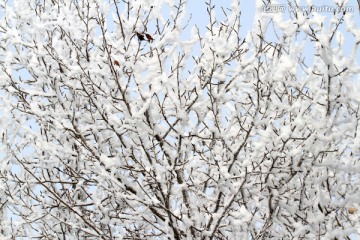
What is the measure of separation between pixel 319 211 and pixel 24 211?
13.8ft

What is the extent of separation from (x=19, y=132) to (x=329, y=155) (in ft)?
15.7

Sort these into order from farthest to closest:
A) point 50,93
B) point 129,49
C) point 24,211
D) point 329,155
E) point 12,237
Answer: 1. point 24,211
2. point 12,237
3. point 50,93
4. point 329,155
5. point 129,49

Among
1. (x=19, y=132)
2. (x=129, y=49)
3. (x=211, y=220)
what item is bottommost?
(x=211, y=220)

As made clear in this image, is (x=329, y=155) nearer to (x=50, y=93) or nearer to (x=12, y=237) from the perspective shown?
(x=50, y=93)

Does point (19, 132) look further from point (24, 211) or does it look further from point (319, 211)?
point (319, 211)

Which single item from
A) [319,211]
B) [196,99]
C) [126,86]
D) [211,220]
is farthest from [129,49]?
[319,211]

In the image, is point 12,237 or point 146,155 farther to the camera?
point 12,237

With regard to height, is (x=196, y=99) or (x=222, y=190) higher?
(x=196, y=99)

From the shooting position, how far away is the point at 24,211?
6656 millimetres

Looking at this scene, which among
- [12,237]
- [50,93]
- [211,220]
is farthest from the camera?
[12,237]

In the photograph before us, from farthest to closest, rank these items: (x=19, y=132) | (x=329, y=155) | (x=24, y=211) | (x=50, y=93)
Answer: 1. (x=19, y=132)
2. (x=24, y=211)
3. (x=50, y=93)
4. (x=329, y=155)

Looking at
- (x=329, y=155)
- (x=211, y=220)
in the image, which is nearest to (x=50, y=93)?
(x=211, y=220)

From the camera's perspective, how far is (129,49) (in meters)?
4.68

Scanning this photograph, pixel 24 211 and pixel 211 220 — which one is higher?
pixel 24 211
